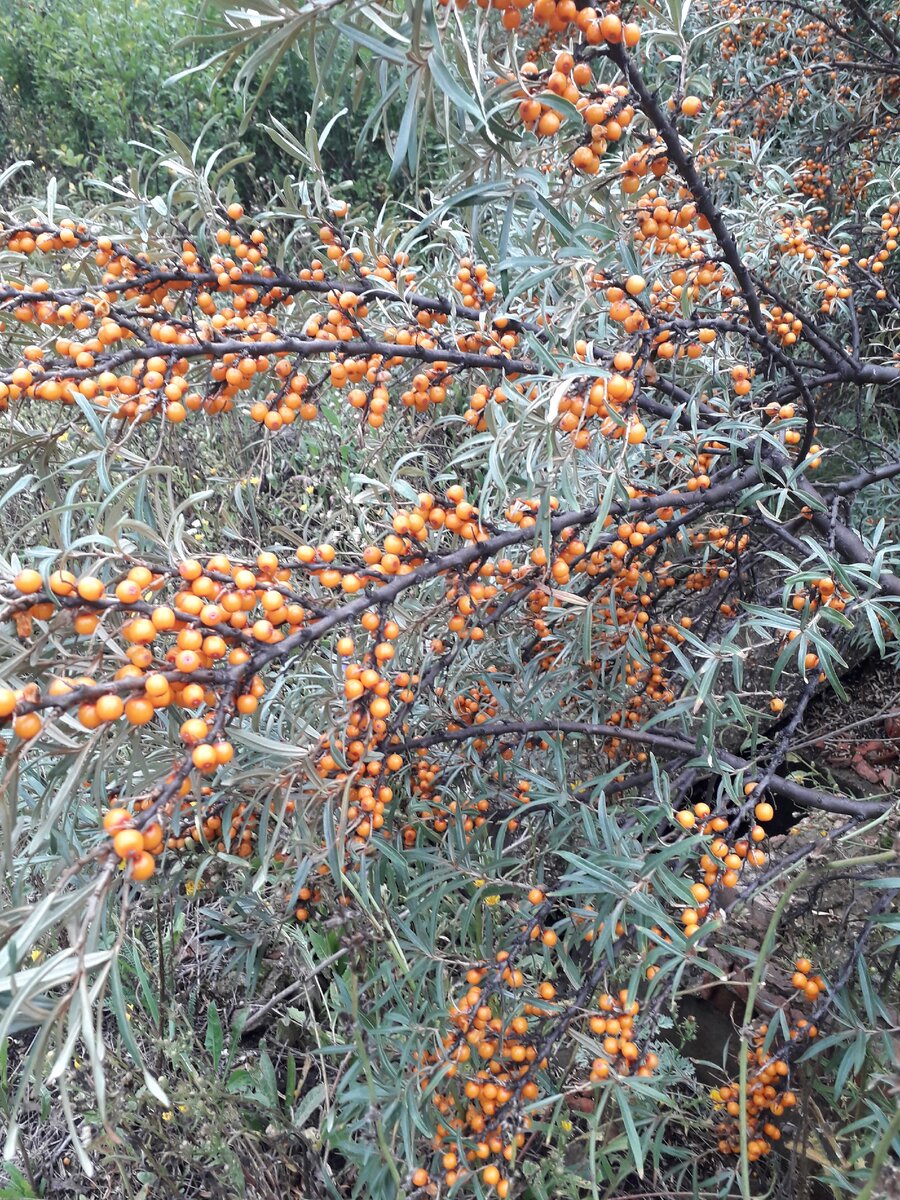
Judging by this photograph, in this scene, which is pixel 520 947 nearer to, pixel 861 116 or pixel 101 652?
pixel 101 652

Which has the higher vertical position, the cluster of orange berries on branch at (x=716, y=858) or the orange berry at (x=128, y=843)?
the orange berry at (x=128, y=843)

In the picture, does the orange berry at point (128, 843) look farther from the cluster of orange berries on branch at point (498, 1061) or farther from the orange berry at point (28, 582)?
the cluster of orange berries on branch at point (498, 1061)

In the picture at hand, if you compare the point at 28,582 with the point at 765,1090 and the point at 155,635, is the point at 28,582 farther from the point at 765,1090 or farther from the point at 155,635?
the point at 765,1090

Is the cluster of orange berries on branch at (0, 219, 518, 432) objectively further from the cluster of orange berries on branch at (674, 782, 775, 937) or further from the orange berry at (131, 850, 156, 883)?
the cluster of orange berries on branch at (674, 782, 775, 937)

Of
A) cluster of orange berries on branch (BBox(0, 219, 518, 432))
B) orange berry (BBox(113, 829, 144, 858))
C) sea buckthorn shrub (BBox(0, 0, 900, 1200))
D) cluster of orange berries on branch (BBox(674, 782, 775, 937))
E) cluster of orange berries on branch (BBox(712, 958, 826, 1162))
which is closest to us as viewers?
orange berry (BBox(113, 829, 144, 858))

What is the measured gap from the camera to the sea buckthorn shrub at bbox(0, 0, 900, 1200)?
0.96 meters

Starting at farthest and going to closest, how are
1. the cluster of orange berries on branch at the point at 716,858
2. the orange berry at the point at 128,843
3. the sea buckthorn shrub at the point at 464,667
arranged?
the cluster of orange berries on branch at the point at 716,858, the sea buckthorn shrub at the point at 464,667, the orange berry at the point at 128,843

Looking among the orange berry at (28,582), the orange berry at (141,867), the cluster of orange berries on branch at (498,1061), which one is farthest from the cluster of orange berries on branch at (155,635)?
the cluster of orange berries on branch at (498,1061)

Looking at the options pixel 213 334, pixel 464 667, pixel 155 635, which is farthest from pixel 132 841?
pixel 464 667

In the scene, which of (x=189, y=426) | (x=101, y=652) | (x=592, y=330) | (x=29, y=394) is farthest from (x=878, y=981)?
(x=189, y=426)

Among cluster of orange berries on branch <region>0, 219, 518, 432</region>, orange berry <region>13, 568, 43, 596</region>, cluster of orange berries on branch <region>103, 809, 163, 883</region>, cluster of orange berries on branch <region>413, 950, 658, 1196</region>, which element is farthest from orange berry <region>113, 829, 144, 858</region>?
cluster of orange berries on branch <region>413, 950, 658, 1196</region>

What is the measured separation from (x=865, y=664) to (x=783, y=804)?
3.20 ft

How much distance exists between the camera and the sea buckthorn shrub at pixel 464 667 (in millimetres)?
961

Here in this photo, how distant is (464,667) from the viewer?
1.92 meters
